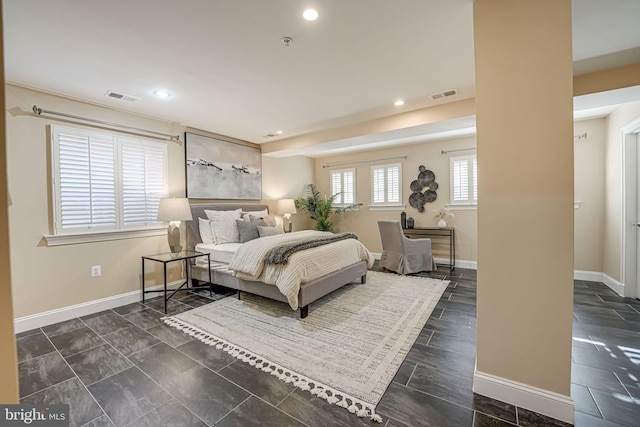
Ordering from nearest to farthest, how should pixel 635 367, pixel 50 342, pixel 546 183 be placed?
pixel 546 183, pixel 635 367, pixel 50 342

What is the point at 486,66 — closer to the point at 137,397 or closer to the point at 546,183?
the point at 546,183

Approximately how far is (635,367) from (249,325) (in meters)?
3.21

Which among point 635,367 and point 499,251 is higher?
point 499,251

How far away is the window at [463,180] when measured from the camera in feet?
16.5

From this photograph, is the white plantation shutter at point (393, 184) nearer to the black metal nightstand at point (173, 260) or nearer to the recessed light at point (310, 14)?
the black metal nightstand at point (173, 260)

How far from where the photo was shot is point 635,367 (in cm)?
198

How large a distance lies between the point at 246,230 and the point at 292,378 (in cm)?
261

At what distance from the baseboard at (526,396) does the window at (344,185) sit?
4.92 m

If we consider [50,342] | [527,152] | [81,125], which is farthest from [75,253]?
[527,152]

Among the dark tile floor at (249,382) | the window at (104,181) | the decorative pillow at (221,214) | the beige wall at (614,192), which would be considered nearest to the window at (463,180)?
the beige wall at (614,192)

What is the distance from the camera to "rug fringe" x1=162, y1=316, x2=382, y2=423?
5.35 feet

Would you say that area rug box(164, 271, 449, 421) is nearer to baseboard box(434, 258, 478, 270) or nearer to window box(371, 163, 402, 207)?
baseboard box(434, 258, 478, 270)

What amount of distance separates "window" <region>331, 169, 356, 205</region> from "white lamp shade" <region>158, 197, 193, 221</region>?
374 cm

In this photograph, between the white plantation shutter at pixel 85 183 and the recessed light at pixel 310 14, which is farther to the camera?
the white plantation shutter at pixel 85 183
